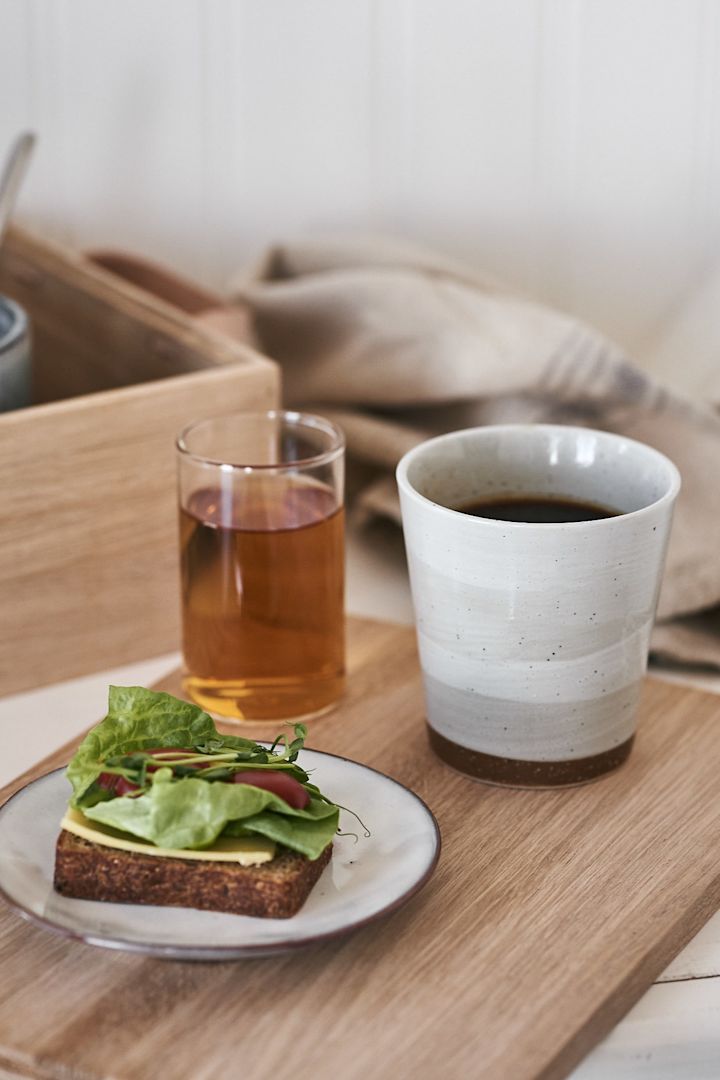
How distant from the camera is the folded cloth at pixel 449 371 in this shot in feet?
3.05

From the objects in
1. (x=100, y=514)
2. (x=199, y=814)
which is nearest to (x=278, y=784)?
(x=199, y=814)

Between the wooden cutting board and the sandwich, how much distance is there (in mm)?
25

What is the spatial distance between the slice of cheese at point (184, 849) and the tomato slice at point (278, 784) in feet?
0.06

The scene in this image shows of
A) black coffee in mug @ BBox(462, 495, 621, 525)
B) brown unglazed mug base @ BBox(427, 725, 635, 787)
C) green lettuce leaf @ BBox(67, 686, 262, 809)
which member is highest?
black coffee in mug @ BBox(462, 495, 621, 525)

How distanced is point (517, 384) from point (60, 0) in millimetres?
523

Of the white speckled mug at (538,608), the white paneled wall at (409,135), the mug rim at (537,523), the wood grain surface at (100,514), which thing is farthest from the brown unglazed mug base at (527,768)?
the white paneled wall at (409,135)

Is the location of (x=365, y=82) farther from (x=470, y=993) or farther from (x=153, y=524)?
(x=470, y=993)

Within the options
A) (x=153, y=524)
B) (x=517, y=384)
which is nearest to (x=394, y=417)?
(x=517, y=384)

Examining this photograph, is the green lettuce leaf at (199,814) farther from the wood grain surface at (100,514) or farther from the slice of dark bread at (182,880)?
the wood grain surface at (100,514)

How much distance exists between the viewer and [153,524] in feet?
2.57

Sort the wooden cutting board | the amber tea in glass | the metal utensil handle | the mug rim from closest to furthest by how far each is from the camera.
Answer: the wooden cutting board
the mug rim
the amber tea in glass
the metal utensil handle

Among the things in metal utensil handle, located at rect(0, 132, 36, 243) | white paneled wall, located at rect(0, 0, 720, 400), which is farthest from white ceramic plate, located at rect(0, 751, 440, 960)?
white paneled wall, located at rect(0, 0, 720, 400)

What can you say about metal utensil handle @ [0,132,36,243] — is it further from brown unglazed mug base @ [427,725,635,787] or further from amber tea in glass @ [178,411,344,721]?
brown unglazed mug base @ [427,725,635,787]

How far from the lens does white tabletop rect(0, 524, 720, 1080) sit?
515 mm
